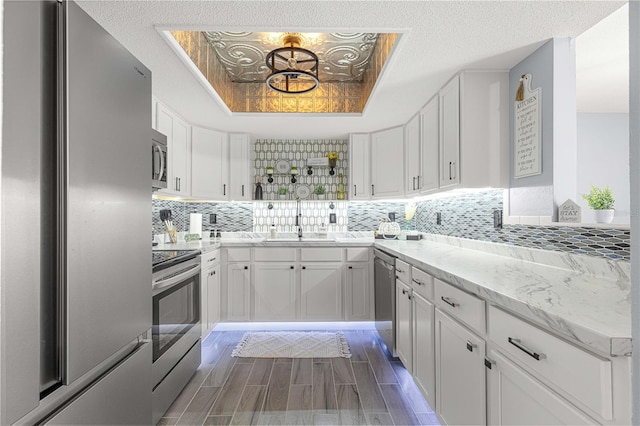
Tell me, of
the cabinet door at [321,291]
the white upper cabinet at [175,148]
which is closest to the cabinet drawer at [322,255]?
the cabinet door at [321,291]

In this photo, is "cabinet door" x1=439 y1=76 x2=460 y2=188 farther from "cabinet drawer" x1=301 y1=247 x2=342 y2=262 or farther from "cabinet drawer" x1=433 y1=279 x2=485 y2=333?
"cabinet drawer" x1=301 y1=247 x2=342 y2=262

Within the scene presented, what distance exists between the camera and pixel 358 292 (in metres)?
3.49

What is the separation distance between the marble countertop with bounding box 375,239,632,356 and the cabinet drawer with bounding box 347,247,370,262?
124cm

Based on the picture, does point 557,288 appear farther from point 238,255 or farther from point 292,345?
point 238,255

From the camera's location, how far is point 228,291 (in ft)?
11.5

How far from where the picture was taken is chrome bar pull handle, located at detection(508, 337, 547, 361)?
39.6 inches

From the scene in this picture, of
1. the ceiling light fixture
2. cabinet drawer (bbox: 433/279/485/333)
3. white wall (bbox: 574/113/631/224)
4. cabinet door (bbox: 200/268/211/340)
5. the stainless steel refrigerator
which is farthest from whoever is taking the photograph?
white wall (bbox: 574/113/631/224)

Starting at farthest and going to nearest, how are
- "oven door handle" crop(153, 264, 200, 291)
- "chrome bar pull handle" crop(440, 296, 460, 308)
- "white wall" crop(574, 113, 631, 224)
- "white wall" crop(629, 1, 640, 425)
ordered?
"white wall" crop(574, 113, 631, 224), "oven door handle" crop(153, 264, 200, 291), "chrome bar pull handle" crop(440, 296, 460, 308), "white wall" crop(629, 1, 640, 425)

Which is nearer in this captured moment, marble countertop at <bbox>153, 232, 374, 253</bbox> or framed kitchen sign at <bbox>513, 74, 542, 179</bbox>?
framed kitchen sign at <bbox>513, 74, 542, 179</bbox>

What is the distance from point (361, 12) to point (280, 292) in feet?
8.95

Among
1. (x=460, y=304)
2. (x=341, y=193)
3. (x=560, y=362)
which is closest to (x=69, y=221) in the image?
(x=560, y=362)

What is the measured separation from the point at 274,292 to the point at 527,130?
2.72m

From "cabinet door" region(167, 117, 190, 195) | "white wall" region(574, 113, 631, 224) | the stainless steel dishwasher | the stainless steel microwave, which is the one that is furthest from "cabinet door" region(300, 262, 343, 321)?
"white wall" region(574, 113, 631, 224)

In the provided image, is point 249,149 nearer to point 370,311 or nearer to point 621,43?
point 370,311
